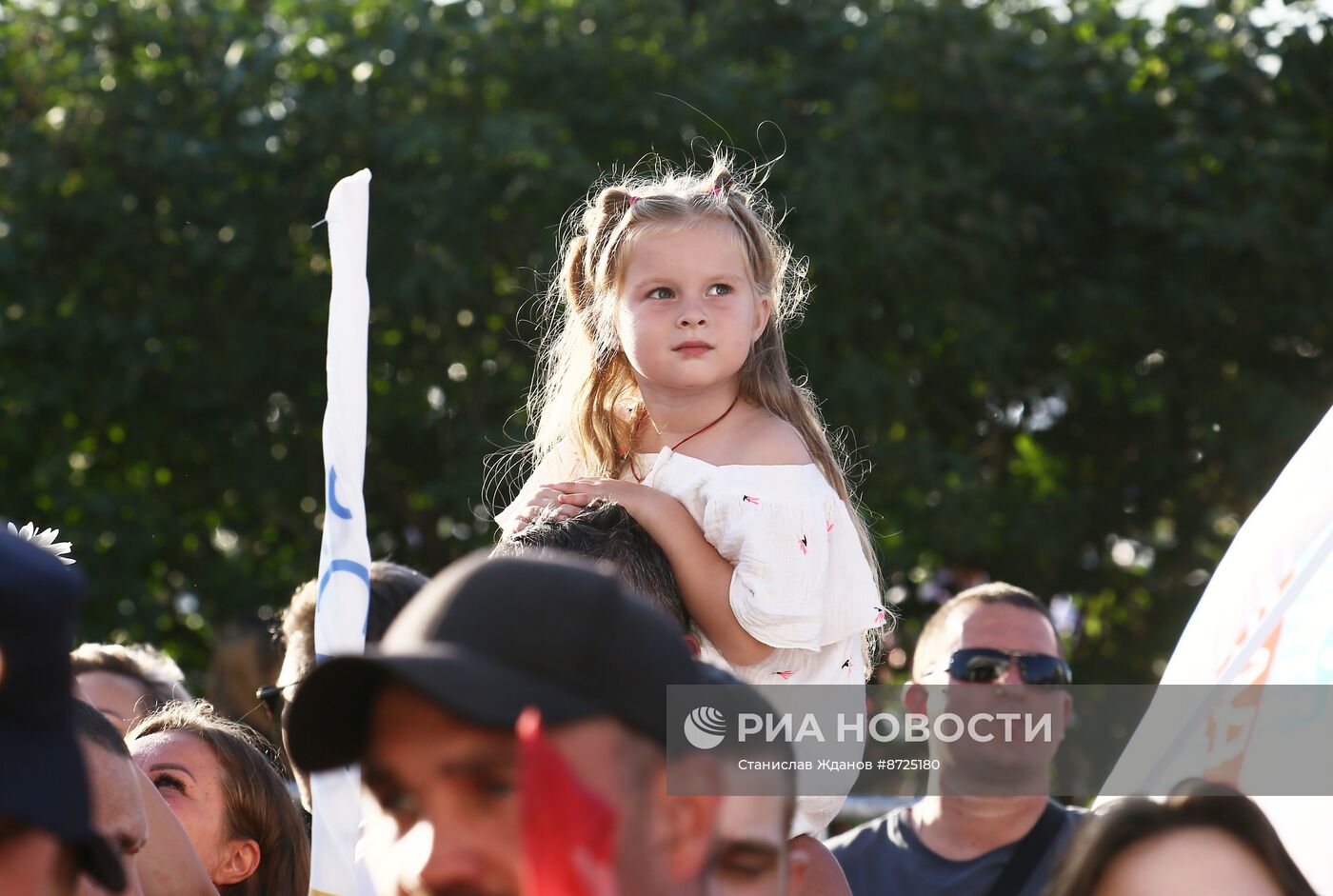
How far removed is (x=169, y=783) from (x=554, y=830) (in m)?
2.15

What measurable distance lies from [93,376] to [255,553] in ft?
3.72

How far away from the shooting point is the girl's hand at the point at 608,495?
2560 millimetres

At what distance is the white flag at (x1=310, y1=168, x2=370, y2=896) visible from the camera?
2.97 metres

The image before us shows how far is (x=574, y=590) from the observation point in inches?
48.9


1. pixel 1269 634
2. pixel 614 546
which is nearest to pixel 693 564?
pixel 614 546

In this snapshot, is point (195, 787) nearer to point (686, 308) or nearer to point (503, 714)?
point (686, 308)

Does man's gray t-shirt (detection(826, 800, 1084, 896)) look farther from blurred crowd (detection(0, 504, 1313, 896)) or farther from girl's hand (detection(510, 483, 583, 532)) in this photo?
blurred crowd (detection(0, 504, 1313, 896))

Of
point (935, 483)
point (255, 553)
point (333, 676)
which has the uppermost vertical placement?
point (333, 676)

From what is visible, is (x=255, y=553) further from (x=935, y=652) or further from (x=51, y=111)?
(x=935, y=652)

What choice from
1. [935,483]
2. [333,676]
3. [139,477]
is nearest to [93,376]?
[139,477]

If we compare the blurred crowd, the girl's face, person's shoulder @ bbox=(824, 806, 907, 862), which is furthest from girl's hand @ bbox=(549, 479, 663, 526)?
person's shoulder @ bbox=(824, 806, 907, 862)

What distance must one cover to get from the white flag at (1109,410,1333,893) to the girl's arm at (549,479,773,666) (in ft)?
1.97

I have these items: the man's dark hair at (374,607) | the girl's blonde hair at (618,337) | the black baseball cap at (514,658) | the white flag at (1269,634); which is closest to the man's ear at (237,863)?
the man's dark hair at (374,607)

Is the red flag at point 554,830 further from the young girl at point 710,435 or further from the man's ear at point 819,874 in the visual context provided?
the young girl at point 710,435
